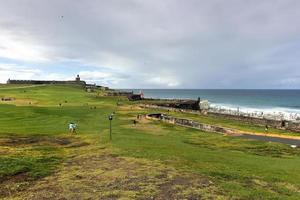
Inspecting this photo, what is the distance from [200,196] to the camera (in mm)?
17469

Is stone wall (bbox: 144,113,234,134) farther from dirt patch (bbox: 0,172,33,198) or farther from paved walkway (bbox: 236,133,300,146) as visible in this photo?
dirt patch (bbox: 0,172,33,198)

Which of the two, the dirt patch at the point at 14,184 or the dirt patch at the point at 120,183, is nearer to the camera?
the dirt patch at the point at 120,183

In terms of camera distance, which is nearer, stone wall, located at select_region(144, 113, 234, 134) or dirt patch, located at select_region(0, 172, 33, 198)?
dirt patch, located at select_region(0, 172, 33, 198)

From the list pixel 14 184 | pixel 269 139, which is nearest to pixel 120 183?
pixel 14 184

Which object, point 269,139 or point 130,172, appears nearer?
point 130,172

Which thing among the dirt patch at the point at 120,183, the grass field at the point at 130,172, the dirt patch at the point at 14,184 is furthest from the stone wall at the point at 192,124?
the dirt patch at the point at 14,184

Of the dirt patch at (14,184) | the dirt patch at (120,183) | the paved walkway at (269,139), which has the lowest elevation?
the paved walkway at (269,139)

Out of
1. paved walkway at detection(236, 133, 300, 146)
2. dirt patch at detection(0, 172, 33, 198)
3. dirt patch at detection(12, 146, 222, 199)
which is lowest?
paved walkway at detection(236, 133, 300, 146)

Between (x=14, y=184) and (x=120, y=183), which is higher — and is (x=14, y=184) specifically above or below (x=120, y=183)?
below

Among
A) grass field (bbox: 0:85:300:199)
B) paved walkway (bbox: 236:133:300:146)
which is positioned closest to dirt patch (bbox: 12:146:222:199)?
grass field (bbox: 0:85:300:199)

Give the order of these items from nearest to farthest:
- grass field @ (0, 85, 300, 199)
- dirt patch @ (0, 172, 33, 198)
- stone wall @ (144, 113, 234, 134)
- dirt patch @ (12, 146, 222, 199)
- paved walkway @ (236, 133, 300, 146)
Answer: dirt patch @ (12, 146, 222, 199)
grass field @ (0, 85, 300, 199)
dirt patch @ (0, 172, 33, 198)
paved walkway @ (236, 133, 300, 146)
stone wall @ (144, 113, 234, 134)

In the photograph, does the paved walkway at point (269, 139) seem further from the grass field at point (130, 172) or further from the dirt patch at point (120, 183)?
the dirt patch at point (120, 183)

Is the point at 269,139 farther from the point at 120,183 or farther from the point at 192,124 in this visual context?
the point at 120,183

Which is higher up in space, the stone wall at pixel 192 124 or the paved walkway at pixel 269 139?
the stone wall at pixel 192 124
